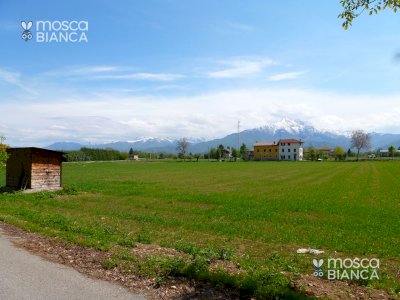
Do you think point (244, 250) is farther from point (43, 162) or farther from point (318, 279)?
point (43, 162)

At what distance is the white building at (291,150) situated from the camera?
19425 cm

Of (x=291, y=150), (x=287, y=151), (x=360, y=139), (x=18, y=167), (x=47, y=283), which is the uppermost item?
(x=360, y=139)

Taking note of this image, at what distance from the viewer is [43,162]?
108 feet

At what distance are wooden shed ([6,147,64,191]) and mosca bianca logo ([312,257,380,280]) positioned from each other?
1070 inches

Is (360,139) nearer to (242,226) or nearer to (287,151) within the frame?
(287,151)

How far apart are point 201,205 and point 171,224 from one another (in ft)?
23.0

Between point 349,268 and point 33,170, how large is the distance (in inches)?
1109

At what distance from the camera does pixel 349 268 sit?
995 cm

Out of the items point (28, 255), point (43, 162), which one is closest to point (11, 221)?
point (28, 255)

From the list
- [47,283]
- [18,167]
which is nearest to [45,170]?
[18,167]

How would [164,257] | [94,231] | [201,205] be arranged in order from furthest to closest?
[201,205] < [94,231] < [164,257]

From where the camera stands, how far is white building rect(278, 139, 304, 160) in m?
194

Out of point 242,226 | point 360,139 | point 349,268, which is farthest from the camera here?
point 360,139

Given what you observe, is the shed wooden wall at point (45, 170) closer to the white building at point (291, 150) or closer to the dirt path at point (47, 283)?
the dirt path at point (47, 283)
